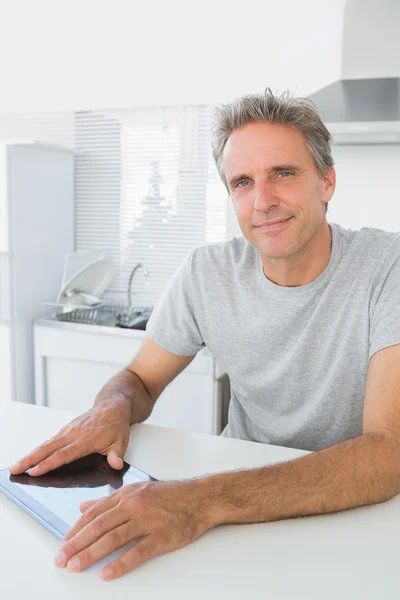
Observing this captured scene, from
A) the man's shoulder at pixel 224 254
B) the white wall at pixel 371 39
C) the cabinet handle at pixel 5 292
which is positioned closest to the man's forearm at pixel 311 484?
the man's shoulder at pixel 224 254

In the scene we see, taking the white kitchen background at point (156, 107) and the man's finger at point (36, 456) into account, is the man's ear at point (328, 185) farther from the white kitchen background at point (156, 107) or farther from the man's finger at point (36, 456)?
the white kitchen background at point (156, 107)

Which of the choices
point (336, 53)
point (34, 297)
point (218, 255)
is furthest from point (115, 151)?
point (218, 255)

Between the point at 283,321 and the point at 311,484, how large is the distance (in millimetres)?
497

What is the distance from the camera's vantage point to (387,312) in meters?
1.19

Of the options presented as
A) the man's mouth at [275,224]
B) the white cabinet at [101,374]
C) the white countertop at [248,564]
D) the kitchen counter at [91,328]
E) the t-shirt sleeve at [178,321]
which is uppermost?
the man's mouth at [275,224]

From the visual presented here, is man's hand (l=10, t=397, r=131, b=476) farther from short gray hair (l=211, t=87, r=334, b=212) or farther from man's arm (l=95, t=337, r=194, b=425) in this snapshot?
short gray hair (l=211, t=87, r=334, b=212)

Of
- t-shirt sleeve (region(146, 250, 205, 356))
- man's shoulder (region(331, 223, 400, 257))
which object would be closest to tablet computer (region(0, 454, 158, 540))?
t-shirt sleeve (region(146, 250, 205, 356))

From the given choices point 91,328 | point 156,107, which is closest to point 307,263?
point 91,328

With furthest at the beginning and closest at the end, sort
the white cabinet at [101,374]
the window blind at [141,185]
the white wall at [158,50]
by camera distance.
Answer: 1. the window blind at [141,185]
2. the white wall at [158,50]
3. the white cabinet at [101,374]

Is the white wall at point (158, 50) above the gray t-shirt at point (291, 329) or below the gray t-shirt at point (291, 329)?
above

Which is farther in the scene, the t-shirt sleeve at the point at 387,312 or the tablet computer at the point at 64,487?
the t-shirt sleeve at the point at 387,312

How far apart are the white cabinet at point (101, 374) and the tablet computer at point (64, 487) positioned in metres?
1.45

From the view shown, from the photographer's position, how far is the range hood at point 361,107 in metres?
2.08

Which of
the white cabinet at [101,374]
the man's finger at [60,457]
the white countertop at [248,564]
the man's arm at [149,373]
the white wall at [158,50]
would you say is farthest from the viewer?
the white wall at [158,50]
